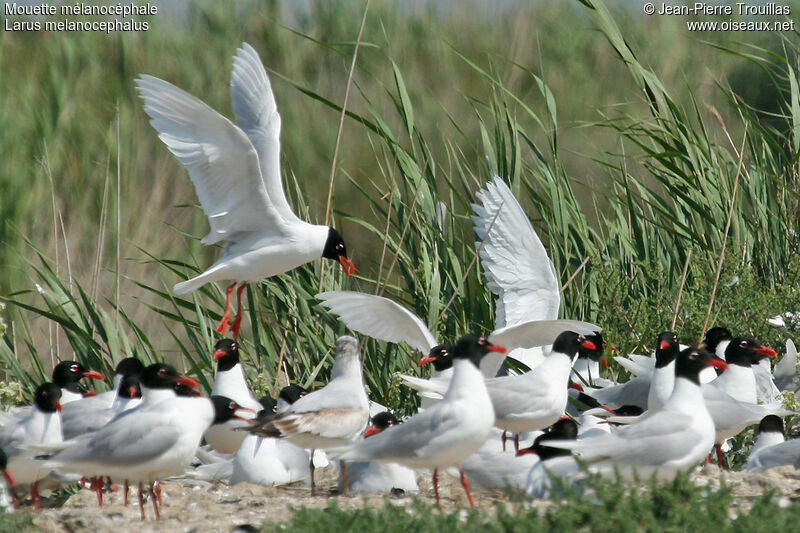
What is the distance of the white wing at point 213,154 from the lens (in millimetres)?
6043

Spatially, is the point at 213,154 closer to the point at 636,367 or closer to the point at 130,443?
the point at 130,443

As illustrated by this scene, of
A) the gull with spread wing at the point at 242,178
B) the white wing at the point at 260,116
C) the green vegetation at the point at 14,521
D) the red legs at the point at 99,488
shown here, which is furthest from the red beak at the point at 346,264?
the green vegetation at the point at 14,521

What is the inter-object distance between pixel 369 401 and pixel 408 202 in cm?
157

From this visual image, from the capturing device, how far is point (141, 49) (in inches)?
426

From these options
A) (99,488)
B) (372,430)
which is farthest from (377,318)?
(99,488)

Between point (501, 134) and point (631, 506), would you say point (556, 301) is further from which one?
point (631, 506)

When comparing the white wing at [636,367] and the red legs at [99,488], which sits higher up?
the white wing at [636,367]

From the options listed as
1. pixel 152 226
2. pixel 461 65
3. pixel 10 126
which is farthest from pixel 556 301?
pixel 461 65

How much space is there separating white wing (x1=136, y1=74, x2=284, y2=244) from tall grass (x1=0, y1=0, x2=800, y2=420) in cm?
44

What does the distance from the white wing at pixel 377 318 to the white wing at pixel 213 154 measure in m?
0.92

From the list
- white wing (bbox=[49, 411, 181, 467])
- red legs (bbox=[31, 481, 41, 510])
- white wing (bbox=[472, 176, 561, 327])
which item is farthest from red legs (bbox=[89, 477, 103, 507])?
white wing (bbox=[472, 176, 561, 327])

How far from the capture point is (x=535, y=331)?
231 inches

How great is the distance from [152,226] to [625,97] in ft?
16.5

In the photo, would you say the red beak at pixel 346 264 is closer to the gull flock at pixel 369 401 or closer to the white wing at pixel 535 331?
the gull flock at pixel 369 401
